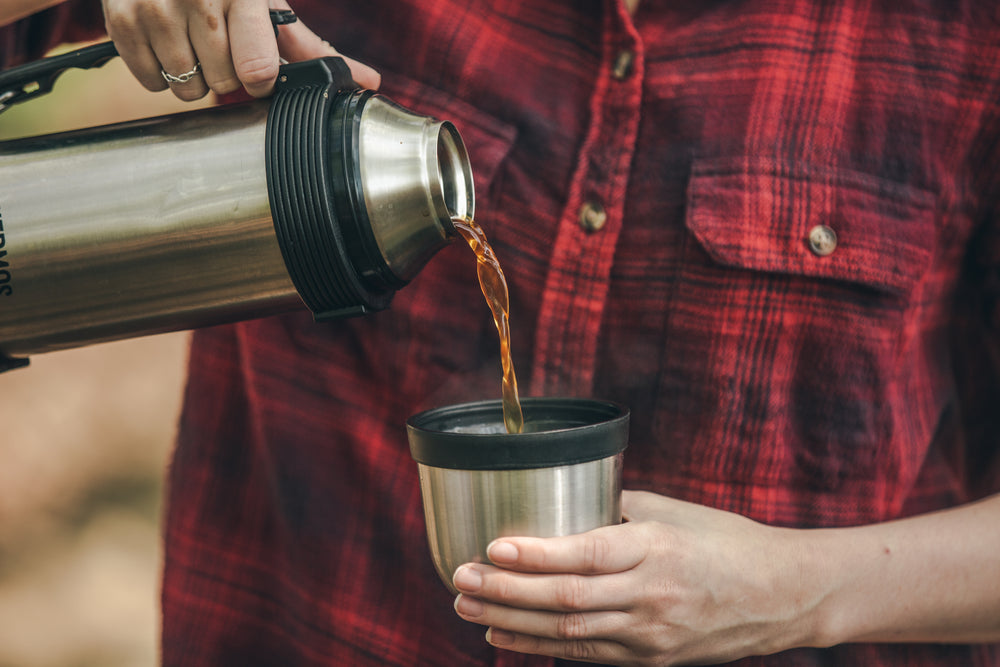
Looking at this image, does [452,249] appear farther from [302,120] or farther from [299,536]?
[299,536]

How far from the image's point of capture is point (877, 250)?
0.95 m

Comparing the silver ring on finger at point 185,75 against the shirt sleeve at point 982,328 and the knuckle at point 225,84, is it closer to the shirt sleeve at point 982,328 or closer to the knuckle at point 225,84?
A: the knuckle at point 225,84

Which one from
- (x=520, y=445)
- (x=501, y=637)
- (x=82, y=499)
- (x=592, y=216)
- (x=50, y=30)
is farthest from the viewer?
(x=82, y=499)

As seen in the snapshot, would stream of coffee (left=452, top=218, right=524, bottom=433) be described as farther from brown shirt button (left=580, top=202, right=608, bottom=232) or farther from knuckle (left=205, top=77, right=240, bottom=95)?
knuckle (left=205, top=77, right=240, bottom=95)

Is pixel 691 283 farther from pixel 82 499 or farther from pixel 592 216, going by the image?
pixel 82 499

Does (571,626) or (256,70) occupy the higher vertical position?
(256,70)

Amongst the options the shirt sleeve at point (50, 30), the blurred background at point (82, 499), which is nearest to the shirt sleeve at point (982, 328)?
the shirt sleeve at point (50, 30)

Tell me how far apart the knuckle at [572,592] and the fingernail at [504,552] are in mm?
57

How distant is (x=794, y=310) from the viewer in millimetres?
966

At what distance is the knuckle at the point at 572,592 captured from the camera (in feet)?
2.41

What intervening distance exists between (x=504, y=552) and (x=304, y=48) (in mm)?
599

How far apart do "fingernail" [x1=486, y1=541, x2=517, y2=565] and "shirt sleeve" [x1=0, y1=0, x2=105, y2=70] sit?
35.4 inches

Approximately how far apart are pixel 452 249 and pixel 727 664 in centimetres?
60

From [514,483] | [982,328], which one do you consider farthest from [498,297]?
[982,328]
